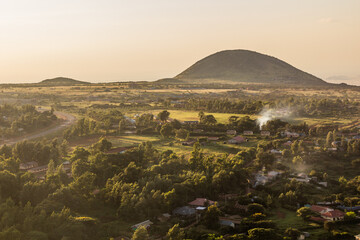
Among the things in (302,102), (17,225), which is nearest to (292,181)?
(17,225)

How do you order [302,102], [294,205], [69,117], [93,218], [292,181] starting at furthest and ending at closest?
[302,102], [69,117], [292,181], [294,205], [93,218]

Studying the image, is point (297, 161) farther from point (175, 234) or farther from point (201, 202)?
point (175, 234)

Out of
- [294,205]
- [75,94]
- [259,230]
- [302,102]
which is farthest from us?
[75,94]

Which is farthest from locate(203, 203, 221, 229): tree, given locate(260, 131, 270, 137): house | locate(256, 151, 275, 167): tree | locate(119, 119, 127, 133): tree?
locate(119, 119, 127, 133): tree

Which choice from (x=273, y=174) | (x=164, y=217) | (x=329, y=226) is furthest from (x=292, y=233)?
(x=273, y=174)

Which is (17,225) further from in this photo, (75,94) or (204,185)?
(75,94)

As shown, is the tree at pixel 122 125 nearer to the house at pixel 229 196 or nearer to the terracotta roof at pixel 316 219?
the house at pixel 229 196

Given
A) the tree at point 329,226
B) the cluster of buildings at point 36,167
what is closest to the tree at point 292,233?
the tree at point 329,226
